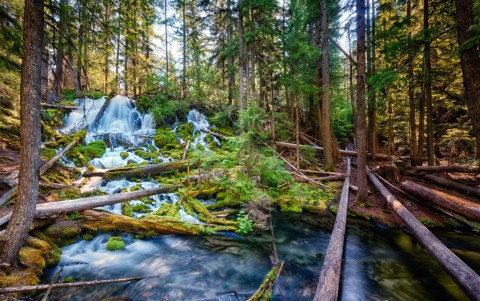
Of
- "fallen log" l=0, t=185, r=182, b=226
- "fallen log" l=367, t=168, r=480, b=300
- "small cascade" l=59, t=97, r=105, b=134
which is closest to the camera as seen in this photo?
"fallen log" l=367, t=168, r=480, b=300

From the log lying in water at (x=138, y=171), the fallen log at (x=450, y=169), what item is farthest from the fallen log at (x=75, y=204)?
the fallen log at (x=450, y=169)

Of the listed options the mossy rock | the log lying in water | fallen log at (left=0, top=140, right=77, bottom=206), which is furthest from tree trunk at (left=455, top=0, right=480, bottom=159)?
fallen log at (left=0, top=140, right=77, bottom=206)

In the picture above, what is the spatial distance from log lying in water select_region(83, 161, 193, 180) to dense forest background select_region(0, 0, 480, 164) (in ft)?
11.6

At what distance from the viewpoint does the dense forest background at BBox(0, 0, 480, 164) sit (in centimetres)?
523

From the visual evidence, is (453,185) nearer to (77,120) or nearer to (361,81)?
(361,81)

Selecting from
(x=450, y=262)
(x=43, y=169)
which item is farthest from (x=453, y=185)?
(x=43, y=169)

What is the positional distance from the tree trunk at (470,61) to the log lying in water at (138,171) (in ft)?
36.2

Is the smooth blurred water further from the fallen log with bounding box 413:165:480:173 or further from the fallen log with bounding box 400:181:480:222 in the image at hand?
the fallen log with bounding box 413:165:480:173

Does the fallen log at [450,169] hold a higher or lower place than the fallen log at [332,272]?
higher

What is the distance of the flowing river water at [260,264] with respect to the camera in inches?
184

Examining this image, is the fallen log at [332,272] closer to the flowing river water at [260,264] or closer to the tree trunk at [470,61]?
the flowing river water at [260,264]

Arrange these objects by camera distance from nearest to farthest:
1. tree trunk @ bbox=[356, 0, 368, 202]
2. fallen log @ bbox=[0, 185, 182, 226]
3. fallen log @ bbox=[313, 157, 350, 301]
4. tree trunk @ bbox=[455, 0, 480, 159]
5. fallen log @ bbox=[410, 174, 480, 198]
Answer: fallen log @ bbox=[313, 157, 350, 301], fallen log @ bbox=[0, 185, 182, 226], tree trunk @ bbox=[455, 0, 480, 159], tree trunk @ bbox=[356, 0, 368, 202], fallen log @ bbox=[410, 174, 480, 198]

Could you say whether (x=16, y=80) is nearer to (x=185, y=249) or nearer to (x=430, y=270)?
(x=185, y=249)

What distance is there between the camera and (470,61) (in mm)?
6184
